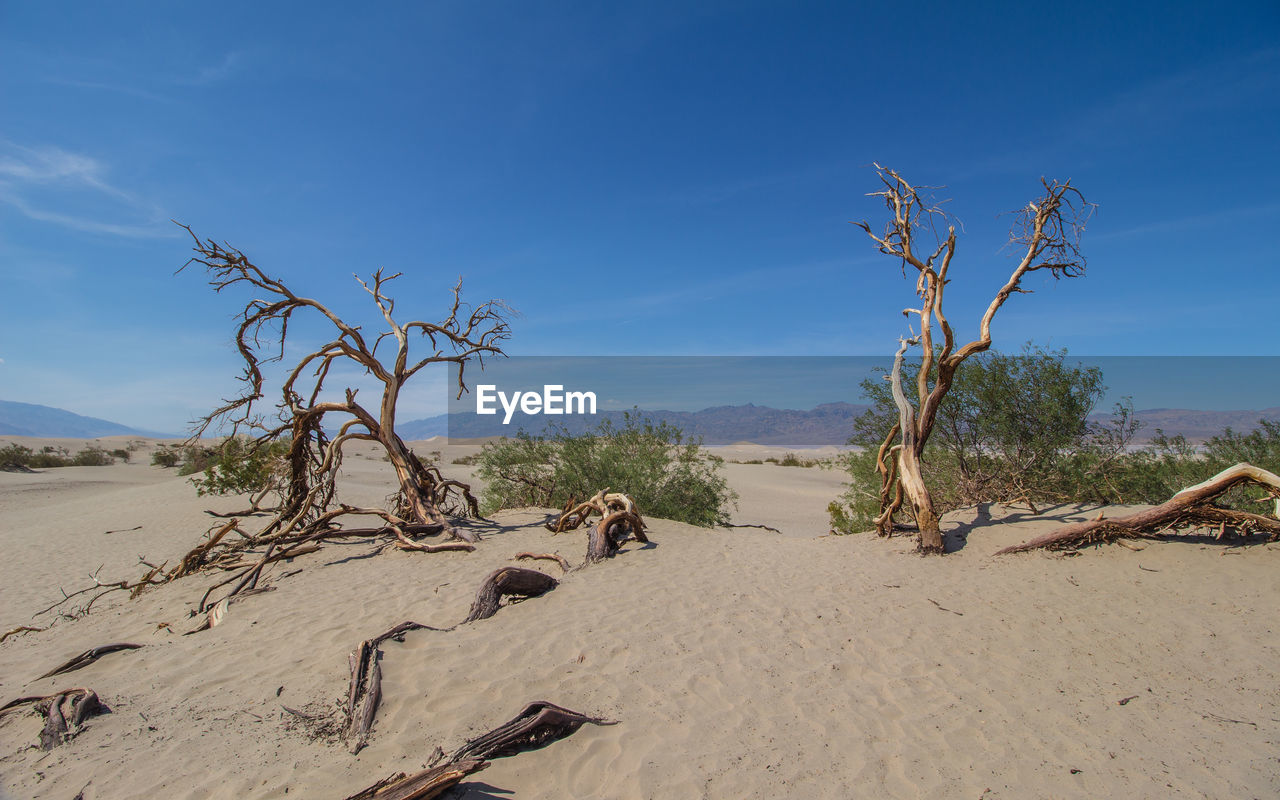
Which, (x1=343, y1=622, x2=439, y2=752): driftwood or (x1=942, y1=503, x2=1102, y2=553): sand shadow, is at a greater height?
(x1=942, y1=503, x2=1102, y2=553): sand shadow

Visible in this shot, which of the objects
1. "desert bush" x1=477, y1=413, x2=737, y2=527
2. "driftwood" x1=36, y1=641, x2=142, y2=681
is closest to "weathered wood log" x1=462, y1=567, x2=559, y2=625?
"driftwood" x1=36, y1=641, x2=142, y2=681

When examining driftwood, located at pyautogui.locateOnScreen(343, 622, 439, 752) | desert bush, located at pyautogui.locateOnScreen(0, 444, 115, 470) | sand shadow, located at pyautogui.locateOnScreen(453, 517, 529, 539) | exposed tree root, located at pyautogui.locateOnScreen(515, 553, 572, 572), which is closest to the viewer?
driftwood, located at pyautogui.locateOnScreen(343, 622, 439, 752)

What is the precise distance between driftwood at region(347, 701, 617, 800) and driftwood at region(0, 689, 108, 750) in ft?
8.66

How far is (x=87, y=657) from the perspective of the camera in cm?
562

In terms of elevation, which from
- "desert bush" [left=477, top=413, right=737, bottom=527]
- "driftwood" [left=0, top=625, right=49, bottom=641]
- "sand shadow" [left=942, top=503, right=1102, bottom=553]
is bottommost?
"driftwood" [left=0, top=625, right=49, bottom=641]

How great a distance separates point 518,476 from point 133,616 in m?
7.90

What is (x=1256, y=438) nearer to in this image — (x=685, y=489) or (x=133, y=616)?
(x=685, y=489)

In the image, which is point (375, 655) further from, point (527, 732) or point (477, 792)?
point (477, 792)

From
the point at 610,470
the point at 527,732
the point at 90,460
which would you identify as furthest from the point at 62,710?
the point at 90,460

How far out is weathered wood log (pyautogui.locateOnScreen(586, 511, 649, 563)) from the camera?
356 inches

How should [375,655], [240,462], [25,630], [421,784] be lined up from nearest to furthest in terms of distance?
[421,784] < [375,655] < [25,630] < [240,462]

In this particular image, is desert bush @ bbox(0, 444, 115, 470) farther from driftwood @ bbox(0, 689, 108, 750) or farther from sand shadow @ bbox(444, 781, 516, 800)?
sand shadow @ bbox(444, 781, 516, 800)

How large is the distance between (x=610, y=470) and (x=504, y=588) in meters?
7.05

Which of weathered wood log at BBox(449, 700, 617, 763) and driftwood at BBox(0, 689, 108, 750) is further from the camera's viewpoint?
driftwood at BBox(0, 689, 108, 750)
